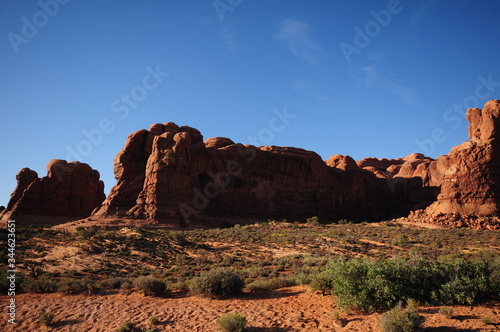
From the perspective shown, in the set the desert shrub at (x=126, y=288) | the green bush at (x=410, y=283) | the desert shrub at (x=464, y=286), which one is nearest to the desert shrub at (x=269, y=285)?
the green bush at (x=410, y=283)

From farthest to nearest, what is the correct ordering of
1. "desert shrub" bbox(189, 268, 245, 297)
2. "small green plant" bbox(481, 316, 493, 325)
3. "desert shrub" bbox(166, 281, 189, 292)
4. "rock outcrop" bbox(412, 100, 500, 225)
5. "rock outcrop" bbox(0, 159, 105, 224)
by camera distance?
"rock outcrop" bbox(0, 159, 105, 224)
"rock outcrop" bbox(412, 100, 500, 225)
"desert shrub" bbox(166, 281, 189, 292)
"desert shrub" bbox(189, 268, 245, 297)
"small green plant" bbox(481, 316, 493, 325)

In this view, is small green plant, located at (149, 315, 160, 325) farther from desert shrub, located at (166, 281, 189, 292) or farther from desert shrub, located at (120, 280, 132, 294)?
desert shrub, located at (120, 280, 132, 294)

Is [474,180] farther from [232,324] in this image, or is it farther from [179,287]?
[232,324]

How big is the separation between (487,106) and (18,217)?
66.3m

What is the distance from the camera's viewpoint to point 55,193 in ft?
177

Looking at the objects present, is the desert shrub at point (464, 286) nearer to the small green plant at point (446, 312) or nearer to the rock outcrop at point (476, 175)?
the small green plant at point (446, 312)

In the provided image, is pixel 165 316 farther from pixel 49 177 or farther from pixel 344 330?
pixel 49 177

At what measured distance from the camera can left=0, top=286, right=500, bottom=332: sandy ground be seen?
915 centimetres

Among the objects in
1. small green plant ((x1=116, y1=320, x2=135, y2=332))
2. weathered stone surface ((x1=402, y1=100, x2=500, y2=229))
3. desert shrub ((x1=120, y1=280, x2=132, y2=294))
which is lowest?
small green plant ((x1=116, y1=320, x2=135, y2=332))

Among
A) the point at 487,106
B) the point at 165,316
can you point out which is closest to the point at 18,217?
the point at 165,316

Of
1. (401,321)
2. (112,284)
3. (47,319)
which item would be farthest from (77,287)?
(401,321)

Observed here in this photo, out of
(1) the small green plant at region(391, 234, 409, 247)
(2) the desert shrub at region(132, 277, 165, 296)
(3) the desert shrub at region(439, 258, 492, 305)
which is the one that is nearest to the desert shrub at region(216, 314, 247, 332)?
(2) the desert shrub at region(132, 277, 165, 296)

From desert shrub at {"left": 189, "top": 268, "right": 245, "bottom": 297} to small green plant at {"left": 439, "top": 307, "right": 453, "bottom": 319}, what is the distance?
6731 mm

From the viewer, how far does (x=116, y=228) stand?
36.2 m
